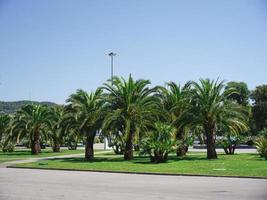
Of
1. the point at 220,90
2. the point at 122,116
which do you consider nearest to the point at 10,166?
the point at 122,116

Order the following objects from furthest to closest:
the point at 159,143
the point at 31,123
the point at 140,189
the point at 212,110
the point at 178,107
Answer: the point at 31,123 < the point at 178,107 < the point at 212,110 < the point at 159,143 < the point at 140,189

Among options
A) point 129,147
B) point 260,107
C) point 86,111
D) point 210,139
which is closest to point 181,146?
point 210,139

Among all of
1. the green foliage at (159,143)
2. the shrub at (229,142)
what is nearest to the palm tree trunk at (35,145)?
the shrub at (229,142)

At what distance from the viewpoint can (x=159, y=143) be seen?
98.1 feet

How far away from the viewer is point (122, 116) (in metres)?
33.0

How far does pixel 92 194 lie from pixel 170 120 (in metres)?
21.3

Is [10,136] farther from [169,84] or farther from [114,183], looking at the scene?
[114,183]

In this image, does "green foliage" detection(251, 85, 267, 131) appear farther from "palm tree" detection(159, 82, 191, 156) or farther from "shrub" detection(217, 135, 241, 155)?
"palm tree" detection(159, 82, 191, 156)

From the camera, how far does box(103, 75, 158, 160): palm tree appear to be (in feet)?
108

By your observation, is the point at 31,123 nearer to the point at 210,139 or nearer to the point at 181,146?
the point at 181,146

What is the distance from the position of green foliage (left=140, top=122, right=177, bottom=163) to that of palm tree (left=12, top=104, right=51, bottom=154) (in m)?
19.3

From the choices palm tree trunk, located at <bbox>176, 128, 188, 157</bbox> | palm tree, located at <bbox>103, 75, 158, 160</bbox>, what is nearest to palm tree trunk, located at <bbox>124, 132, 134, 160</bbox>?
palm tree, located at <bbox>103, 75, 158, 160</bbox>

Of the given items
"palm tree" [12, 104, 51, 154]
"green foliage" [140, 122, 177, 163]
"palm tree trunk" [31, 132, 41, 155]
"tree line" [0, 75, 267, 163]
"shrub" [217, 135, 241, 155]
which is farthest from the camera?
"palm tree trunk" [31, 132, 41, 155]

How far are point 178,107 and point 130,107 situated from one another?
15.2 feet
